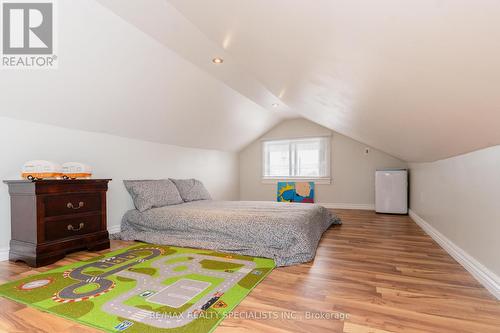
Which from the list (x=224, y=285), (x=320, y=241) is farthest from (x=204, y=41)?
(x=320, y=241)

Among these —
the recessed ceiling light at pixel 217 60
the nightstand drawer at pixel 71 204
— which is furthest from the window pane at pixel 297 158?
the nightstand drawer at pixel 71 204

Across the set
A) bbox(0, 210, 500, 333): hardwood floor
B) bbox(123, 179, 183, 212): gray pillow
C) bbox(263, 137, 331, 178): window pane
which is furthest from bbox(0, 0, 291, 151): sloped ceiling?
bbox(263, 137, 331, 178): window pane

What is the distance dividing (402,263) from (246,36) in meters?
2.25

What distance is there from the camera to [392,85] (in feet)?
4.14

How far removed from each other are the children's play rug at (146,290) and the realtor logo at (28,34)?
177 centimetres

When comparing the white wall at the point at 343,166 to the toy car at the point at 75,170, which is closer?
the toy car at the point at 75,170

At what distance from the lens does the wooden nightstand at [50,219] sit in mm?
2250

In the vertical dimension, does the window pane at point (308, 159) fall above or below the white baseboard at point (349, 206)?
above

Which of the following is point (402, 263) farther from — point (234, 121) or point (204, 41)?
point (234, 121)

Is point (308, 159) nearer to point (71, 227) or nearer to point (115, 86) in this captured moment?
point (115, 86)

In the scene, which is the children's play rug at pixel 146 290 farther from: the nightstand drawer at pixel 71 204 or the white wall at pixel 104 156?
the white wall at pixel 104 156

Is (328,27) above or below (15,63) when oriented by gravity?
below

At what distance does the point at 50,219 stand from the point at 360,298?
8.77 feet

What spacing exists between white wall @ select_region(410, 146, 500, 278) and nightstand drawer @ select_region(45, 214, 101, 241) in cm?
346
